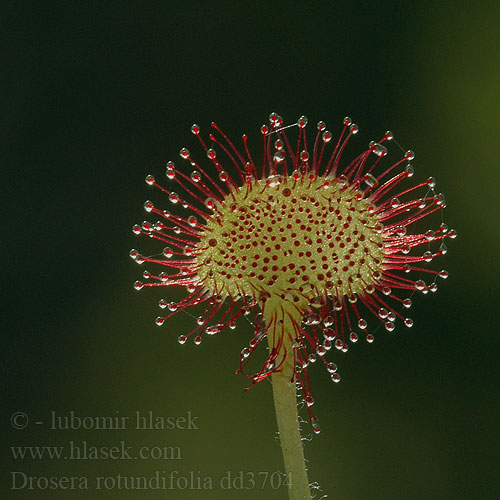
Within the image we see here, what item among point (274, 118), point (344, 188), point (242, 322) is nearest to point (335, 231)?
point (344, 188)

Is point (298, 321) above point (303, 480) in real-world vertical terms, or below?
above

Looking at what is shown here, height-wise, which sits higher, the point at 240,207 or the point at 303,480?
the point at 240,207

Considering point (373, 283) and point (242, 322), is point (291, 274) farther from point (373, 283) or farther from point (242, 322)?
point (242, 322)

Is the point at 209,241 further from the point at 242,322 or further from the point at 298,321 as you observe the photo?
the point at 242,322

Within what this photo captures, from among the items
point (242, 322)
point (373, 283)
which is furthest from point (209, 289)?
point (242, 322)

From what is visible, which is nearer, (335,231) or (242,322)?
(335,231)

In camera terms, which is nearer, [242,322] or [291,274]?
[291,274]

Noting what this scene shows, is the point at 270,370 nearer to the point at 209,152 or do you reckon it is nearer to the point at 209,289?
the point at 209,289

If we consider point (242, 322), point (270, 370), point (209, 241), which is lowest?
point (270, 370)

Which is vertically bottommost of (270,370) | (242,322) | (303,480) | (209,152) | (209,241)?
(303,480)
